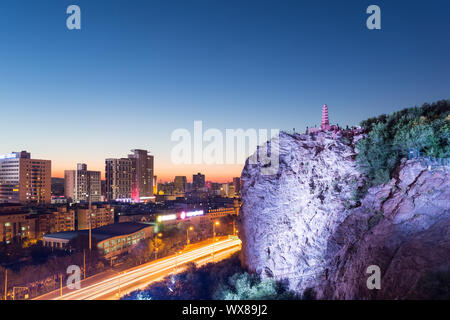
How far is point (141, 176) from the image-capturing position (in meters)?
132

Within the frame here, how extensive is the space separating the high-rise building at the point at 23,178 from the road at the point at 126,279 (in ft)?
256

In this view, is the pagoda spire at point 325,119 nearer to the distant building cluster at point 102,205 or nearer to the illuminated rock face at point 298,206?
the illuminated rock face at point 298,206

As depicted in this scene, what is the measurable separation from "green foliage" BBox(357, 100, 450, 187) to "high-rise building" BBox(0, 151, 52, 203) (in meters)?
99.5

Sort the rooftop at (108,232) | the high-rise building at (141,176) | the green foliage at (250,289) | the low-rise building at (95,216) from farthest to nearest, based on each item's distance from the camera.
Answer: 1. the high-rise building at (141,176)
2. the low-rise building at (95,216)
3. the rooftop at (108,232)
4. the green foliage at (250,289)

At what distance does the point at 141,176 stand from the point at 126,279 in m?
113

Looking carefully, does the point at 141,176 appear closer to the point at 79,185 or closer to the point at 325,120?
the point at 79,185

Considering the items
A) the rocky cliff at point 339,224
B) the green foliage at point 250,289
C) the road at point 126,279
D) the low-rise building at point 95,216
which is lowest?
the low-rise building at point 95,216

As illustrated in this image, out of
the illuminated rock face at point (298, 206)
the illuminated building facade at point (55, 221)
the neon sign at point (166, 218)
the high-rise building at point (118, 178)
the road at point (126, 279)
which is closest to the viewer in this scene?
the illuminated rock face at point (298, 206)

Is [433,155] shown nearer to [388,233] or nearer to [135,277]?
[388,233]

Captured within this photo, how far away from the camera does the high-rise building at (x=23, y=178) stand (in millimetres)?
85500

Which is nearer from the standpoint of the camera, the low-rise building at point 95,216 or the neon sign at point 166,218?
the neon sign at point 166,218

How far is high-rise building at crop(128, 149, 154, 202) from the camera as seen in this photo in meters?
130

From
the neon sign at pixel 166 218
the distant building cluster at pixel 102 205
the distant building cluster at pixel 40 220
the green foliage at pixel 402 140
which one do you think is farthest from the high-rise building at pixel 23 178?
the green foliage at pixel 402 140

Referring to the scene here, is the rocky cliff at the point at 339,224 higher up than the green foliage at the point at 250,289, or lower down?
higher up
